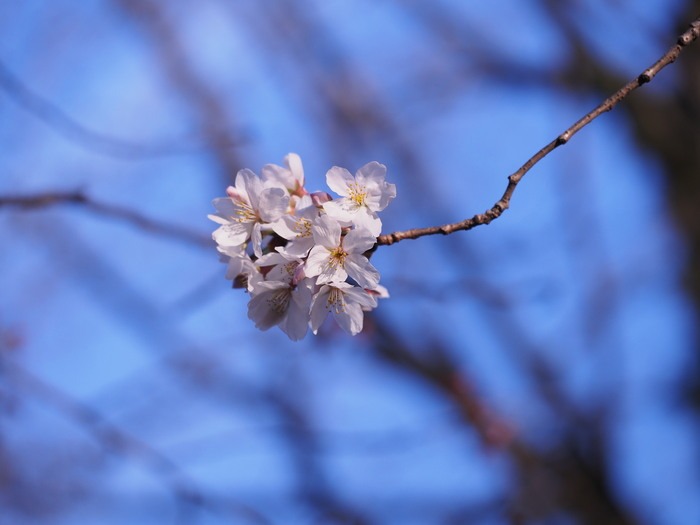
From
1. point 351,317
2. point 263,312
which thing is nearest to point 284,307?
point 263,312

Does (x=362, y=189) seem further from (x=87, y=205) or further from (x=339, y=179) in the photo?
(x=87, y=205)

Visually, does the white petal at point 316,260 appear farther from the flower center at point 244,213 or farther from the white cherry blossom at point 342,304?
the flower center at point 244,213

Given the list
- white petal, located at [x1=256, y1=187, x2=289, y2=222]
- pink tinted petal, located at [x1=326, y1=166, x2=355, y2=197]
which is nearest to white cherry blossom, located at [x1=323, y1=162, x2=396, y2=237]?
pink tinted petal, located at [x1=326, y1=166, x2=355, y2=197]

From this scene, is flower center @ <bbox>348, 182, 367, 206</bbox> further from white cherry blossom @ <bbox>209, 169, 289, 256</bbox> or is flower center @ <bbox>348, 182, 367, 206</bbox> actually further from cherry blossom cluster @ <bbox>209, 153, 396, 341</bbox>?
white cherry blossom @ <bbox>209, 169, 289, 256</bbox>

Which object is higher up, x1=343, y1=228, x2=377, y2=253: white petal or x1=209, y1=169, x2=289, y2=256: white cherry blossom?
x1=209, y1=169, x2=289, y2=256: white cherry blossom

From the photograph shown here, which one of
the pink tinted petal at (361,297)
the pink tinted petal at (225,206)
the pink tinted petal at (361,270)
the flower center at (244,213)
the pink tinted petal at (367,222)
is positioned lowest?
the pink tinted petal at (361,297)

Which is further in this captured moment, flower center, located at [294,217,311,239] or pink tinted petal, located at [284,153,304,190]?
pink tinted petal, located at [284,153,304,190]

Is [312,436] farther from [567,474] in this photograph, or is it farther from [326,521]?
[567,474]

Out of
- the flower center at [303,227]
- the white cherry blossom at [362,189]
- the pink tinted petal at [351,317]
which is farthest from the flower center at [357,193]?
the pink tinted petal at [351,317]
